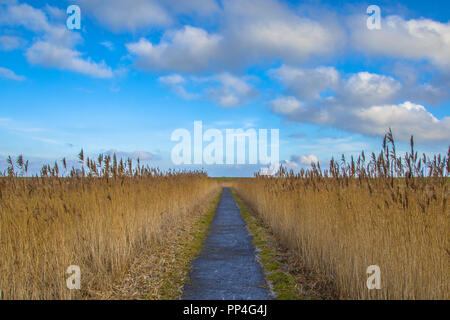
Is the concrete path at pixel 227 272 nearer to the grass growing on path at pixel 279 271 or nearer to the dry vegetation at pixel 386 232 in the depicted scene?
the grass growing on path at pixel 279 271

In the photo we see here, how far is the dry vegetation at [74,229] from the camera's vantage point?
4.34 meters

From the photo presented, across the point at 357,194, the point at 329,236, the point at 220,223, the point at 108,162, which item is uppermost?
the point at 108,162

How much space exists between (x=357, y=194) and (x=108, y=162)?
5728 mm

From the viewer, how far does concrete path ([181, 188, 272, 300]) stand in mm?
5086

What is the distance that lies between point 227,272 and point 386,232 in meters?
3.32

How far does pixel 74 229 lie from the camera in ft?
18.2

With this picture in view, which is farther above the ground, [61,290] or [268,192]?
[268,192]

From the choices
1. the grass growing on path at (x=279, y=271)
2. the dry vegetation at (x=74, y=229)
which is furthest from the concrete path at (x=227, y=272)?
the dry vegetation at (x=74, y=229)

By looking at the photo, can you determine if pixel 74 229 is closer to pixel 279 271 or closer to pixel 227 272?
pixel 227 272

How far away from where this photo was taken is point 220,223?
12.7m

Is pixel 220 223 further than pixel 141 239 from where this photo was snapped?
Yes

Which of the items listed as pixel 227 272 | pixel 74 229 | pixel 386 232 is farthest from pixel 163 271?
pixel 386 232
